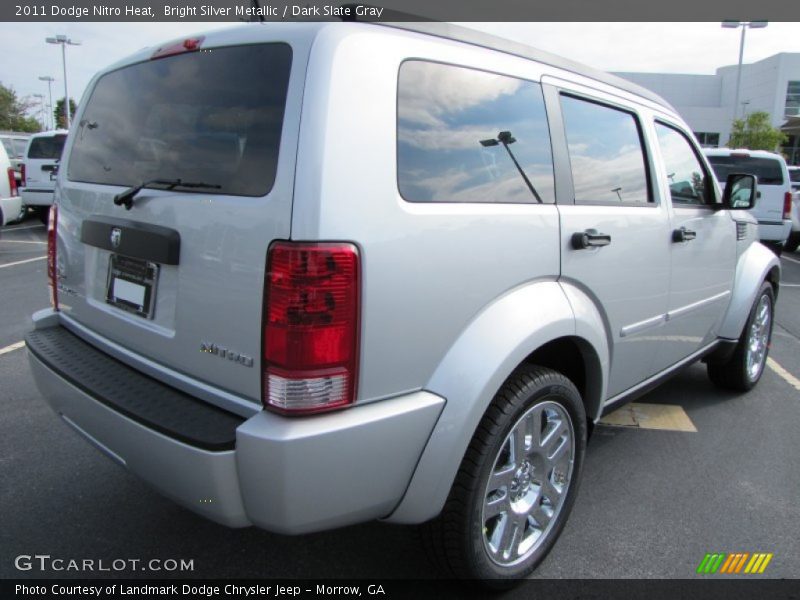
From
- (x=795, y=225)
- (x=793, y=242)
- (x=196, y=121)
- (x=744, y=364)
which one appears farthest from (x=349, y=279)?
(x=793, y=242)

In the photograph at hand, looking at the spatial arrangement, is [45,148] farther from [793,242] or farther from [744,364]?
[793,242]

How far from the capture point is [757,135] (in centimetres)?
3809

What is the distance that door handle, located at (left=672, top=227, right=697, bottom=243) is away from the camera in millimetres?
3016

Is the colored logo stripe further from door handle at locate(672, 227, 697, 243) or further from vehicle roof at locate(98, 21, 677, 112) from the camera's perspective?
vehicle roof at locate(98, 21, 677, 112)

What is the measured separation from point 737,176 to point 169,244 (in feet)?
10.9

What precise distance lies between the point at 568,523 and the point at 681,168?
2035 millimetres

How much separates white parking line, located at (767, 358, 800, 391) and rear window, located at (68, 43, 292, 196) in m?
4.58

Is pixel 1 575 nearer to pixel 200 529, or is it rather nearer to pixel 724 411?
pixel 200 529

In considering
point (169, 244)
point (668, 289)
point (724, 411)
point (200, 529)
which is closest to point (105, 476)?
point (200, 529)

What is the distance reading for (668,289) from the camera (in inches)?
120

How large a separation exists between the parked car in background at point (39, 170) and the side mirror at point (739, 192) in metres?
12.2

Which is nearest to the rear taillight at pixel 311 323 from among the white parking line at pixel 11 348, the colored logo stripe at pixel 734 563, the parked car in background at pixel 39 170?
the colored logo stripe at pixel 734 563

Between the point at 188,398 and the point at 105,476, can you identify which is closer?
the point at 188,398

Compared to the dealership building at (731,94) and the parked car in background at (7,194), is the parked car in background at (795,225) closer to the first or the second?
the parked car in background at (7,194)
